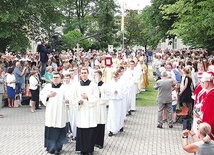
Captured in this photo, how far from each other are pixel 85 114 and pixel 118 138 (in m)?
2.57

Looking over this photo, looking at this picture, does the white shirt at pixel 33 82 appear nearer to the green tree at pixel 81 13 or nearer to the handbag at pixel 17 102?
the handbag at pixel 17 102

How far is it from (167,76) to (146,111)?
13.5 ft

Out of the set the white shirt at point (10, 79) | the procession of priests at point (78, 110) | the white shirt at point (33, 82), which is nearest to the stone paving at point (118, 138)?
the procession of priests at point (78, 110)

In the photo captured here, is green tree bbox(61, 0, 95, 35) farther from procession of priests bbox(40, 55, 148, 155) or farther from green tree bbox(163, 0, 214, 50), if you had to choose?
procession of priests bbox(40, 55, 148, 155)

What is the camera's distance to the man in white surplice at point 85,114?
10.3 m

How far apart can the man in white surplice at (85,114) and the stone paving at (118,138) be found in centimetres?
53

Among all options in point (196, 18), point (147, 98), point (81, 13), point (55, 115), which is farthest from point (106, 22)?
point (55, 115)

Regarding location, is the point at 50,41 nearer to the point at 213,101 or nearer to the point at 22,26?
the point at 22,26

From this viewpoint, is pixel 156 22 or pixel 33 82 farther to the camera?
pixel 156 22

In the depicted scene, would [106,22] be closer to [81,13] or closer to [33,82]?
[81,13]

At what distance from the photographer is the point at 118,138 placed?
496 inches

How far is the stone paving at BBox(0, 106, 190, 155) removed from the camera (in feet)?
36.1

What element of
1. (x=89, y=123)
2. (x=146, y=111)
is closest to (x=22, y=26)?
(x=146, y=111)

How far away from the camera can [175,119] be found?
14867 mm
